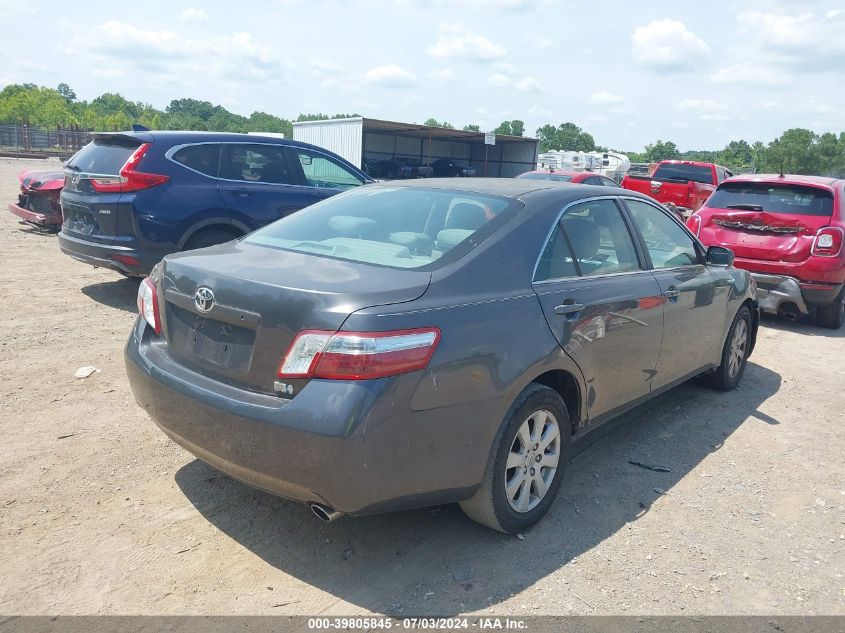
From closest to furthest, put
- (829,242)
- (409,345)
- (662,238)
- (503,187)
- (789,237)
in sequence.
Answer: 1. (409,345)
2. (503,187)
3. (662,238)
4. (829,242)
5. (789,237)

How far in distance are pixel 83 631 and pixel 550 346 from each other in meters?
2.23

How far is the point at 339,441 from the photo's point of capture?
8.32ft

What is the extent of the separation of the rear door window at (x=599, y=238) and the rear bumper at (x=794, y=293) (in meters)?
4.32

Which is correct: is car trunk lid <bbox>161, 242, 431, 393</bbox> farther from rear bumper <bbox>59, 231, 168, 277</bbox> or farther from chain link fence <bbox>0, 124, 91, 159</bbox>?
chain link fence <bbox>0, 124, 91, 159</bbox>

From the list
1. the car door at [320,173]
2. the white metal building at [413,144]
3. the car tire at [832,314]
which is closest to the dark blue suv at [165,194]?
the car door at [320,173]

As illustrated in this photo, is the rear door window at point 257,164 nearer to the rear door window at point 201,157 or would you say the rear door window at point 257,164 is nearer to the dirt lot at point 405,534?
the rear door window at point 201,157

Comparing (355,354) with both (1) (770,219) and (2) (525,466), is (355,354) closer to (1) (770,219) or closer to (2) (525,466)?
(2) (525,466)

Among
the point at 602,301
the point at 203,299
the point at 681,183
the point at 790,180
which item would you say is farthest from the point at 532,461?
the point at 681,183

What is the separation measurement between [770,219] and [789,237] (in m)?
0.32

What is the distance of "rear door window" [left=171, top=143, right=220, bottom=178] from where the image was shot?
22.9ft

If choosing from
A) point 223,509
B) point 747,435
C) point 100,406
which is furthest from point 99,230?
point 747,435

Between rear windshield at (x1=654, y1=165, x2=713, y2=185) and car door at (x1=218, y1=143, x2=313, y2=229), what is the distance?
13.0m

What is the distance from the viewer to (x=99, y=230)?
6.76 meters

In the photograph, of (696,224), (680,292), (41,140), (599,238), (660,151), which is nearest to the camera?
(599,238)
